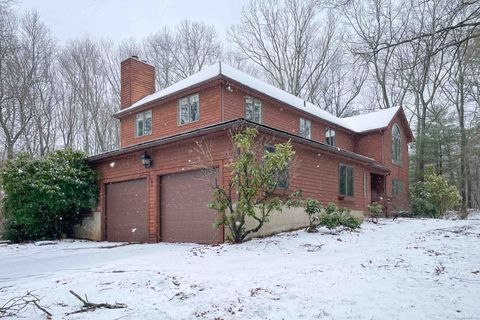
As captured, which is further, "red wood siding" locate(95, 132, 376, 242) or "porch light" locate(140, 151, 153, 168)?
"porch light" locate(140, 151, 153, 168)

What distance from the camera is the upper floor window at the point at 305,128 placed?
770 inches

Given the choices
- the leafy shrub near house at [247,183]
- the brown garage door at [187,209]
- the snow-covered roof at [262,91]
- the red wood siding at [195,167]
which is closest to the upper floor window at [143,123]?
the snow-covered roof at [262,91]

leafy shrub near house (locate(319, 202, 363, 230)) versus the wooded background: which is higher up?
the wooded background

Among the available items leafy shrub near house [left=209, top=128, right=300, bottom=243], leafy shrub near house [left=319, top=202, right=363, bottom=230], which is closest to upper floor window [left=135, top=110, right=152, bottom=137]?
leafy shrub near house [left=209, top=128, right=300, bottom=243]

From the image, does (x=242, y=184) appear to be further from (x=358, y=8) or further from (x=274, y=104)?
(x=274, y=104)

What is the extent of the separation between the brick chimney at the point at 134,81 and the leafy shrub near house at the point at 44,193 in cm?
580

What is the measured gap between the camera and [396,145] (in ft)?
77.8

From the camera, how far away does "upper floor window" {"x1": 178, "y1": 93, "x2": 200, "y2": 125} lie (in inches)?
647

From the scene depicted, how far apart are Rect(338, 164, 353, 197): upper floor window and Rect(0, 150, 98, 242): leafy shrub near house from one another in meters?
9.29

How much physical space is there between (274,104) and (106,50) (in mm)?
20908

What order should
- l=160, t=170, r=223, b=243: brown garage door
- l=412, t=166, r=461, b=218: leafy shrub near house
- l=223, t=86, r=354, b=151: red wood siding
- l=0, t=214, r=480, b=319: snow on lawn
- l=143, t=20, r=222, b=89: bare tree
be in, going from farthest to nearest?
l=143, t=20, r=222, b=89: bare tree
l=412, t=166, r=461, b=218: leafy shrub near house
l=223, t=86, r=354, b=151: red wood siding
l=160, t=170, r=223, b=243: brown garage door
l=0, t=214, r=480, b=319: snow on lawn

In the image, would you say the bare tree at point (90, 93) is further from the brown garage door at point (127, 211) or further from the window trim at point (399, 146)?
the window trim at point (399, 146)

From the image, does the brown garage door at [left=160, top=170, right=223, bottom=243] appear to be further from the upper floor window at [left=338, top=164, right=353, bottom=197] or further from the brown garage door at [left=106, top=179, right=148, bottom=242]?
the upper floor window at [left=338, top=164, right=353, bottom=197]

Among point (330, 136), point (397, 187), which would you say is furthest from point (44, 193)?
point (397, 187)
